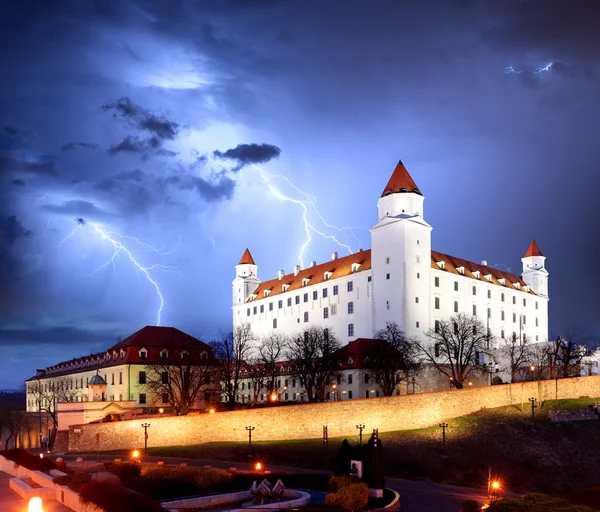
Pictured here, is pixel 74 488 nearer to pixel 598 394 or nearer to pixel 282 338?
pixel 598 394

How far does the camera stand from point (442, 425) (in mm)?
58344

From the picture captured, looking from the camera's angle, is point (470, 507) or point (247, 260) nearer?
point (470, 507)

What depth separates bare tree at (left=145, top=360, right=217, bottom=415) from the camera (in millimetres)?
80312

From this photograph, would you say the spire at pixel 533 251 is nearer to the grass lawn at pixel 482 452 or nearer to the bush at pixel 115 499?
the grass lawn at pixel 482 452

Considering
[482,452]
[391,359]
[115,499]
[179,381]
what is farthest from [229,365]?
[115,499]

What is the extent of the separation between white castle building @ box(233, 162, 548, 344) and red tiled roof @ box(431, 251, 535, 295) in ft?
0.61

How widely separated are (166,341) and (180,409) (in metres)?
17.3

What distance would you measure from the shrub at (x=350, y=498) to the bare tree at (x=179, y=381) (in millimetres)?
47231

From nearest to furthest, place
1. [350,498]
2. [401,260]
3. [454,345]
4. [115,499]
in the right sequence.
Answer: [115,499] → [350,498] → [454,345] → [401,260]

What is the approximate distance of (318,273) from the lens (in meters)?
111

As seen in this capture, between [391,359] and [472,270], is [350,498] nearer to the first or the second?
[391,359]

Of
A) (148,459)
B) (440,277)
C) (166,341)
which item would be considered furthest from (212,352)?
(148,459)

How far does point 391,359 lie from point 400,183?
2601 centimetres

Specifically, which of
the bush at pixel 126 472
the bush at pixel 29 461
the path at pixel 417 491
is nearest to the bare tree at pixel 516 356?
the path at pixel 417 491
